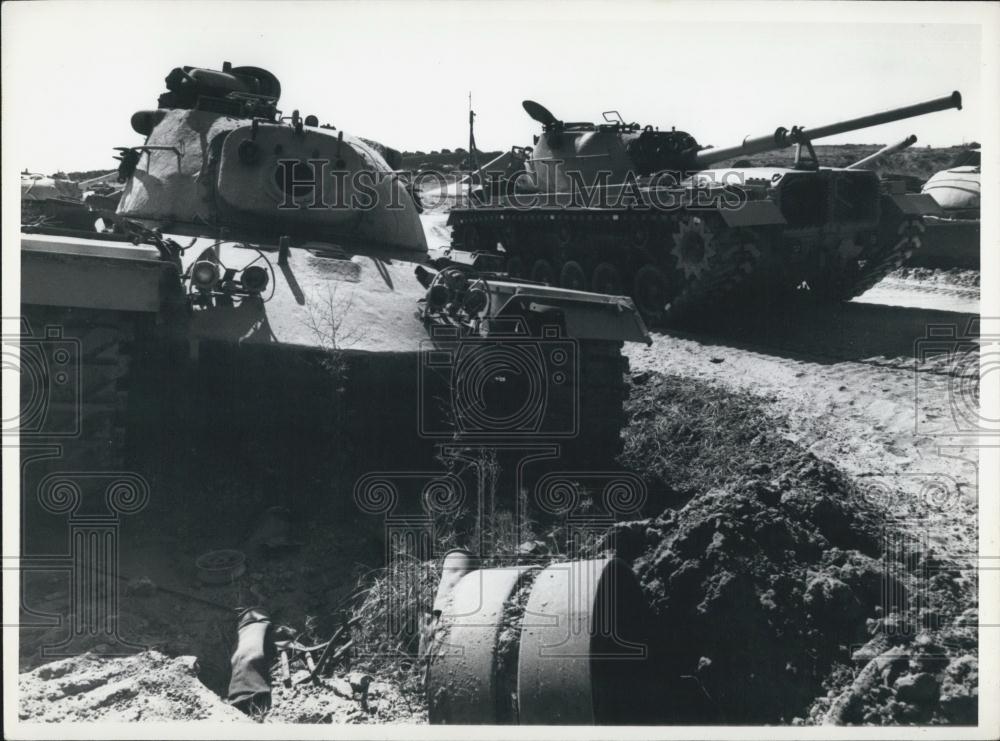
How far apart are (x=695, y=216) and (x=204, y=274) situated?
735cm

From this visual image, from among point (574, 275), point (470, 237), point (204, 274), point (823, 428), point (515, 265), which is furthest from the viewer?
point (470, 237)

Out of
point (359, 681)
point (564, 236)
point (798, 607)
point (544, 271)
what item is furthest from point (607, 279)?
point (359, 681)

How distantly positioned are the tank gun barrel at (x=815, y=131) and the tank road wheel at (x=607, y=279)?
2.15 meters

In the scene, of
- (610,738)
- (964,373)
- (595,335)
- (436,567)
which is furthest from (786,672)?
(964,373)

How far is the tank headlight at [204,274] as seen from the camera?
245 inches

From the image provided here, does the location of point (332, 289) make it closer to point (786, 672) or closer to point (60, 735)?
point (60, 735)

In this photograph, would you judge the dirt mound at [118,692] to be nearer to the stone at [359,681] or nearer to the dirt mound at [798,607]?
the stone at [359,681]

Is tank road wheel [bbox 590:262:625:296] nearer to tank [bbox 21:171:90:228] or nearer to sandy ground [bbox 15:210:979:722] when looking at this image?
sandy ground [bbox 15:210:979:722]

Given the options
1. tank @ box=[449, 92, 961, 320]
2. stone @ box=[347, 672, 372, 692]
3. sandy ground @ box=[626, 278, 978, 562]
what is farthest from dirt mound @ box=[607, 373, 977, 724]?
tank @ box=[449, 92, 961, 320]

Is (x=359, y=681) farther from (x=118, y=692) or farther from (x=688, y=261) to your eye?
(x=688, y=261)

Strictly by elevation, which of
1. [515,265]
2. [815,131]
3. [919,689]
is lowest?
[919,689]

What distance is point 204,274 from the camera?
6.23 m

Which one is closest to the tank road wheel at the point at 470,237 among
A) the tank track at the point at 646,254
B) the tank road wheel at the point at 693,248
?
the tank track at the point at 646,254

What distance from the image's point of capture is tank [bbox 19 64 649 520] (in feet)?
19.6
